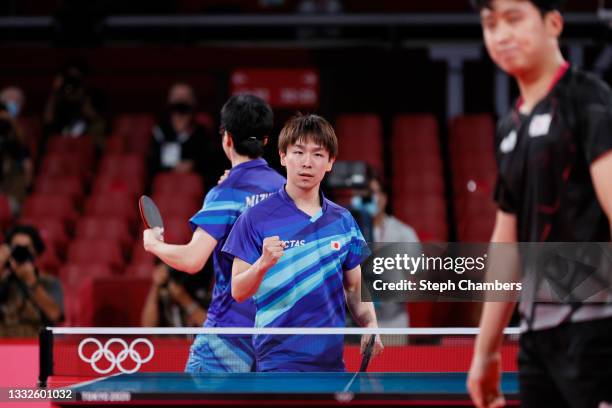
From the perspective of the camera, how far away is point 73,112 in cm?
1071

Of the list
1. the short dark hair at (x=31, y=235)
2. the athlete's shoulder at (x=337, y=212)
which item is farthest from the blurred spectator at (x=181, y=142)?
the athlete's shoulder at (x=337, y=212)

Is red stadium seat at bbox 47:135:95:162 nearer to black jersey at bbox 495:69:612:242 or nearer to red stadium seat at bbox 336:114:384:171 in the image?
red stadium seat at bbox 336:114:384:171

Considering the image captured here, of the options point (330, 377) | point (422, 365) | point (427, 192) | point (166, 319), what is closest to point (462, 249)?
point (330, 377)

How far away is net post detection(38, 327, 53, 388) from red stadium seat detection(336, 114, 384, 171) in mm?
5718

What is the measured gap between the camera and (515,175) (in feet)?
8.12

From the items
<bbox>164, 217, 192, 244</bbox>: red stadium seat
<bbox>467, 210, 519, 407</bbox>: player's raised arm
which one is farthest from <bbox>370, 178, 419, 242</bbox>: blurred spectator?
<bbox>467, 210, 519, 407</bbox>: player's raised arm

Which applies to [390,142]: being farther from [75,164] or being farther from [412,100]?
[75,164]

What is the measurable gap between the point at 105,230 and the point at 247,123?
5208 mm

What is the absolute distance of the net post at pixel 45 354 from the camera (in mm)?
4129

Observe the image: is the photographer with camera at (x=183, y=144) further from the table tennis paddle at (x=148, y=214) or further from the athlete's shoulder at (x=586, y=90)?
the athlete's shoulder at (x=586, y=90)

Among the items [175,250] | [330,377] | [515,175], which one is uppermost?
[515,175]

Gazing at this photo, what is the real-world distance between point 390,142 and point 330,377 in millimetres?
7508

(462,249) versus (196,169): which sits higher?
(462,249)

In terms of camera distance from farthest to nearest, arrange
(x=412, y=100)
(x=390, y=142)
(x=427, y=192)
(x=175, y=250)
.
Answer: (x=412, y=100), (x=390, y=142), (x=427, y=192), (x=175, y=250)
